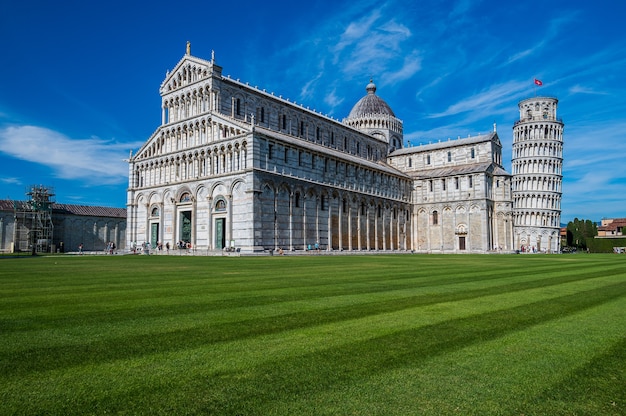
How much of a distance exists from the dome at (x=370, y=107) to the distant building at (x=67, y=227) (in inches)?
1831

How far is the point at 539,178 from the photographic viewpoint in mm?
97562

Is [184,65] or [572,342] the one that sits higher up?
[184,65]

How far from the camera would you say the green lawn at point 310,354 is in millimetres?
4684

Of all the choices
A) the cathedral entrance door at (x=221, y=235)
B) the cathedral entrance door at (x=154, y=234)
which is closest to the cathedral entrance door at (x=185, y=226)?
the cathedral entrance door at (x=154, y=234)

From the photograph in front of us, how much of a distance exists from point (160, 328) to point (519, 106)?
110 meters

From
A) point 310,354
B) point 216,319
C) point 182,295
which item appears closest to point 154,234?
point 182,295

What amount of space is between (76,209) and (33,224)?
7.60m

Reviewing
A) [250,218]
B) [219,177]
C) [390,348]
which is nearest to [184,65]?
[219,177]

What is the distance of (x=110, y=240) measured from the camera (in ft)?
232

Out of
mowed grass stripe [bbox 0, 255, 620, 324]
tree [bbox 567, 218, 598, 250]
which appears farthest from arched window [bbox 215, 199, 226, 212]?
tree [bbox 567, 218, 598, 250]

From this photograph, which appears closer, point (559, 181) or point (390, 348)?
point (390, 348)

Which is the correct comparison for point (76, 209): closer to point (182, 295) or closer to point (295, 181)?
point (295, 181)

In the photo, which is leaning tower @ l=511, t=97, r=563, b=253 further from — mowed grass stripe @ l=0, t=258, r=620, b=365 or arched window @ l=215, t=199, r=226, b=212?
mowed grass stripe @ l=0, t=258, r=620, b=365

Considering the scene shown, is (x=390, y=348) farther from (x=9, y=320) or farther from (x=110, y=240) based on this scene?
(x=110, y=240)
